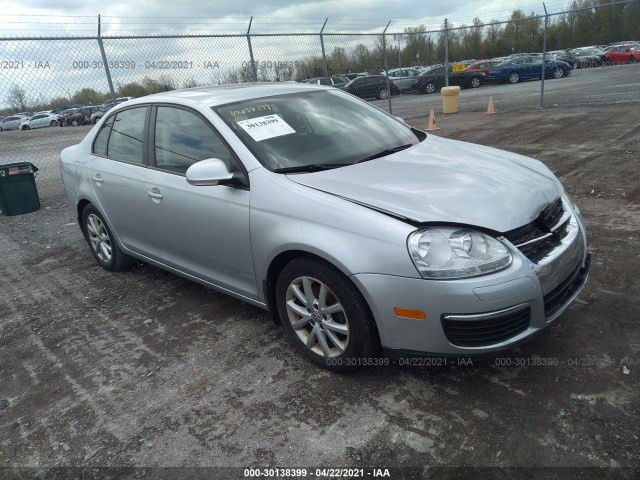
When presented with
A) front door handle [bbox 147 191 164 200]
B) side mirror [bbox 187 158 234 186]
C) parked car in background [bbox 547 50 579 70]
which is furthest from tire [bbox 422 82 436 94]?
side mirror [bbox 187 158 234 186]

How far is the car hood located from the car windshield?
0.18 metres

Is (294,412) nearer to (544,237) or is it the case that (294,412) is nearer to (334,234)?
(334,234)

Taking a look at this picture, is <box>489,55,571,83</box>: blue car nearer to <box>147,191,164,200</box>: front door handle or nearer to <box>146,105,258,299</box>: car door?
<box>146,105,258,299</box>: car door

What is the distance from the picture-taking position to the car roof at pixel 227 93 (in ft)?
12.3

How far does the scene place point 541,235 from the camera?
9.16 ft

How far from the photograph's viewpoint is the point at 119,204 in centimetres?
437

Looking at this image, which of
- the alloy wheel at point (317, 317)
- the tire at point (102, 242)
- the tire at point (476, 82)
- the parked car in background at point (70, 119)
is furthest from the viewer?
the parked car in background at point (70, 119)

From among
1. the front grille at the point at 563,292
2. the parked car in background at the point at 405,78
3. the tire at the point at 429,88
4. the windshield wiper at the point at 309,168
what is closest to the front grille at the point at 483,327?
the front grille at the point at 563,292

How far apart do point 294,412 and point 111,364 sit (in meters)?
1.46

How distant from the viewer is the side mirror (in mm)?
3156

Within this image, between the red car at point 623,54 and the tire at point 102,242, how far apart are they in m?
35.2

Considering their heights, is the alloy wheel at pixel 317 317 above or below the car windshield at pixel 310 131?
below

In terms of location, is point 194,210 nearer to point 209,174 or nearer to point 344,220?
point 209,174

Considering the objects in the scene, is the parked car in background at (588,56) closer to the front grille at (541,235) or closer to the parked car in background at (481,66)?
the parked car in background at (481,66)
